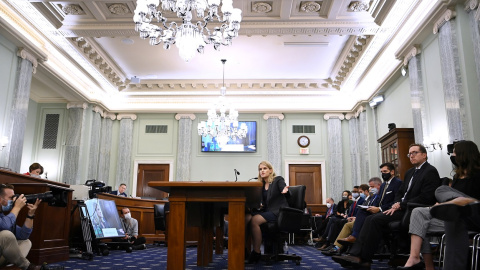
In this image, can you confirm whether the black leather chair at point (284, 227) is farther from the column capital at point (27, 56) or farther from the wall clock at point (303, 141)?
the wall clock at point (303, 141)

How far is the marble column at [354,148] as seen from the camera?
11305 millimetres

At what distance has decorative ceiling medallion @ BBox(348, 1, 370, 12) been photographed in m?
7.29

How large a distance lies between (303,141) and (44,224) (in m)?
8.74

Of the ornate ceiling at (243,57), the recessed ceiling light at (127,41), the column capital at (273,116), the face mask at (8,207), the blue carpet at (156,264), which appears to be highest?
the recessed ceiling light at (127,41)

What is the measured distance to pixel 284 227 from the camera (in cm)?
410

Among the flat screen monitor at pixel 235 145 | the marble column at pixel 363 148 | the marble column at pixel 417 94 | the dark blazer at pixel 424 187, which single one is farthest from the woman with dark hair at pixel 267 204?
the flat screen monitor at pixel 235 145

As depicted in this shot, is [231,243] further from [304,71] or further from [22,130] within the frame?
[304,71]

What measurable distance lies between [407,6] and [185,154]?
7302mm

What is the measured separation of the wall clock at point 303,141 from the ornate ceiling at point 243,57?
0.88m

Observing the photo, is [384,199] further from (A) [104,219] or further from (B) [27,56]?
(B) [27,56]

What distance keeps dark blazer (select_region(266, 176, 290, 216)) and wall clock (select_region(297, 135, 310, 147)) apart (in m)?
7.74

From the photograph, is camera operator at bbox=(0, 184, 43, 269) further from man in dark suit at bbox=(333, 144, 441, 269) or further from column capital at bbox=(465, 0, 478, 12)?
column capital at bbox=(465, 0, 478, 12)

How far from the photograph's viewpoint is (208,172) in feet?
39.3

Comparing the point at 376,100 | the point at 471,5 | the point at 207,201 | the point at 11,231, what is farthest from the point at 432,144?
the point at 11,231
